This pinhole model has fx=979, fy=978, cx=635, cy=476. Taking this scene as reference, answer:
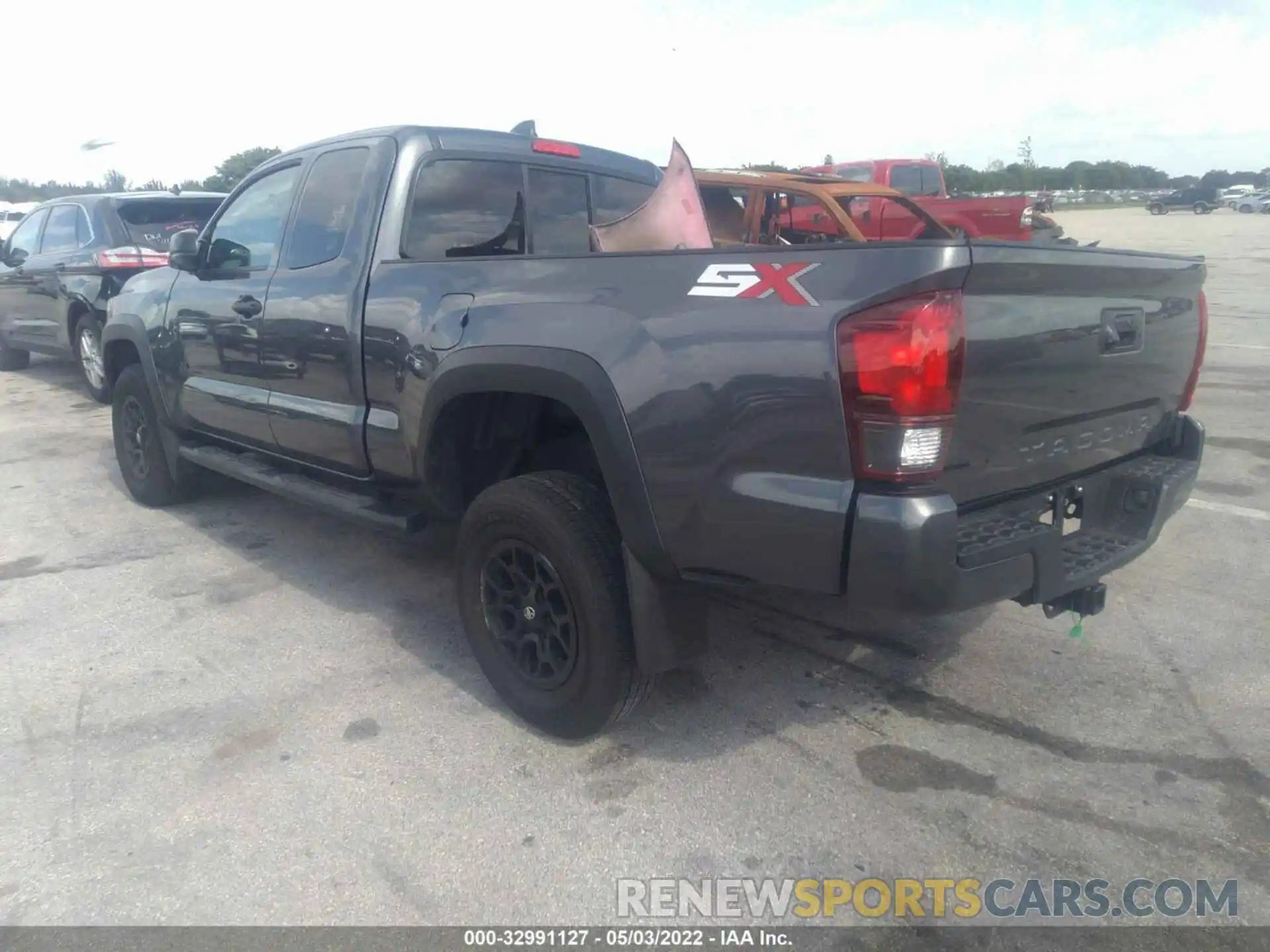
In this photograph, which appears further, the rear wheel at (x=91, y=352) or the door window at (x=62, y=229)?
the door window at (x=62, y=229)

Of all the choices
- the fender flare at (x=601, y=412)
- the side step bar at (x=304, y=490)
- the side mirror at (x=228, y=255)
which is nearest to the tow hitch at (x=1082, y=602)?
the fender flare at (x=601, y=412)

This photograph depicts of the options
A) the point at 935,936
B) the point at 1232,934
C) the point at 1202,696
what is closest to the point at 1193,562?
the point at 1202,696

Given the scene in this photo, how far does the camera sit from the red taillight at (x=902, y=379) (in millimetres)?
2264

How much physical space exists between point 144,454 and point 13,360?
7.19 meters

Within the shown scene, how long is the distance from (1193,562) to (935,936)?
3034 millimetres

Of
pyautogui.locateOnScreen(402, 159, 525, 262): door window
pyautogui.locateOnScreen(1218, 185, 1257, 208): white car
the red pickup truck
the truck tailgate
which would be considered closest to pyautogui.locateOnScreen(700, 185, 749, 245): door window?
the red pickup truck

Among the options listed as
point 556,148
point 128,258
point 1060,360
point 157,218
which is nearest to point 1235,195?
point 157,218

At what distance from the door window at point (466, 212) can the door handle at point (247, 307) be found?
96cm

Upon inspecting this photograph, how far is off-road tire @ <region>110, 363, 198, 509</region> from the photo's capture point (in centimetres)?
548

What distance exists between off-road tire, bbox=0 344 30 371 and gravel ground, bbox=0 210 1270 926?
7798mm

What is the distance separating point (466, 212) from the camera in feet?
12.8

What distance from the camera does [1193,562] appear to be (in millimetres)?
4598

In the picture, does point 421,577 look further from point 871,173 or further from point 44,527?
point 871,173

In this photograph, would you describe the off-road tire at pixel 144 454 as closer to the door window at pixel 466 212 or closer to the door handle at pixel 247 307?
the door handle at pixel 247 307
